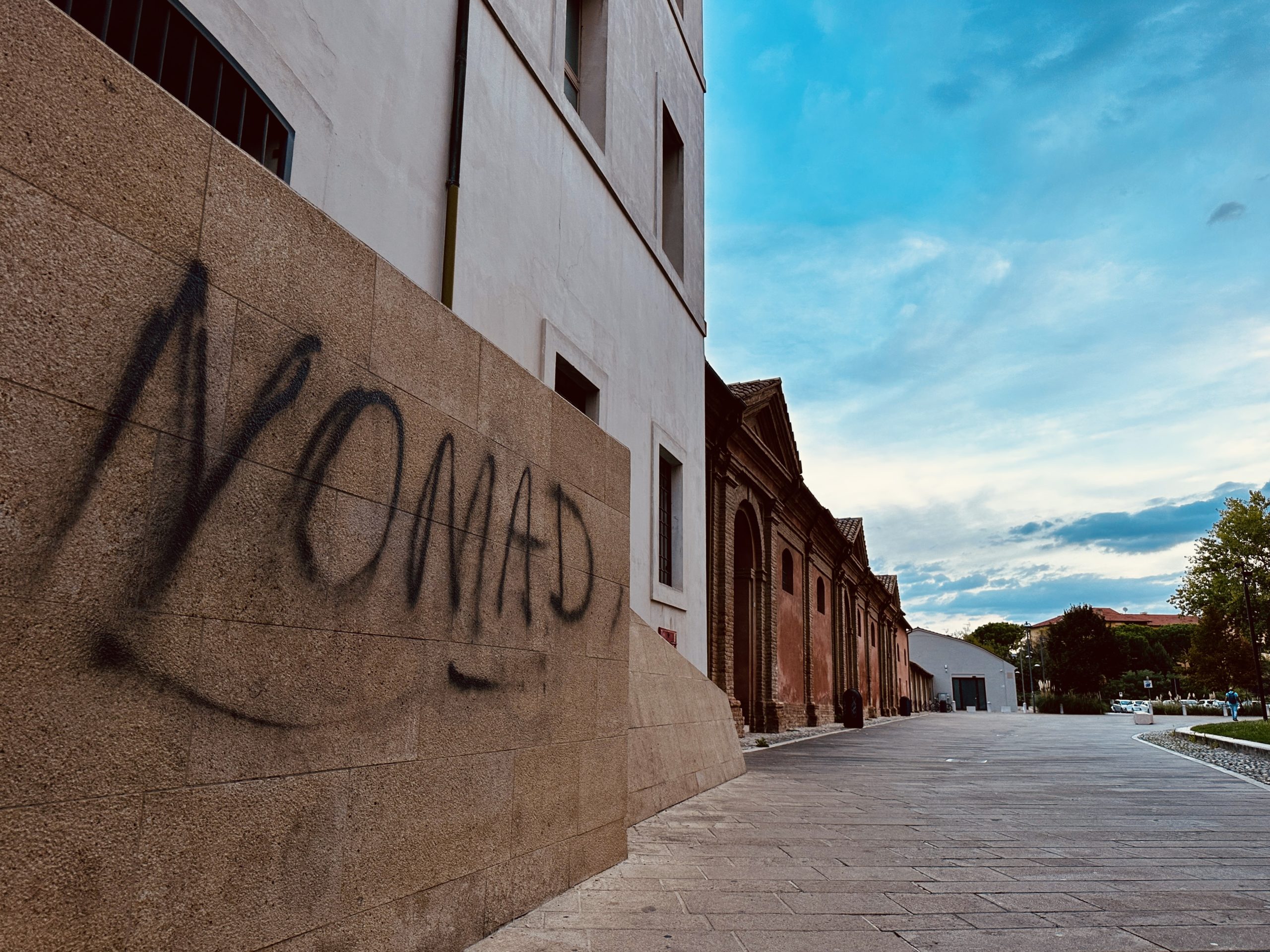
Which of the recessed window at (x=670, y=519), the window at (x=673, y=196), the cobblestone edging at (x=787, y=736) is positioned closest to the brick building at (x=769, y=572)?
the cobblestone edging at (x=787, y=736)

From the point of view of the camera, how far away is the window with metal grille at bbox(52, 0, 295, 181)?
4.31 m

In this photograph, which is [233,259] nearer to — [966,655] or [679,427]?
[679,427]

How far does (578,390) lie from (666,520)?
3212 millimetres

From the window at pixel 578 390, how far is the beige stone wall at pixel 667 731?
2.34 meters

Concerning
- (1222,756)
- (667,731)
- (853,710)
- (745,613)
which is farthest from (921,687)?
(667,731)

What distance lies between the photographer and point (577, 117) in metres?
8.80

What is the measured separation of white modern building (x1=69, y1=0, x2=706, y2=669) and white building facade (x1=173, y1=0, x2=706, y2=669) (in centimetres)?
2

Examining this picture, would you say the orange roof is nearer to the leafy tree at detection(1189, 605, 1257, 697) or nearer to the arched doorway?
the leafy tree at detection(1189, 605, 1257, 697)

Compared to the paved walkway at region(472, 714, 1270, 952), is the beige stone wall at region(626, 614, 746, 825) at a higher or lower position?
higher

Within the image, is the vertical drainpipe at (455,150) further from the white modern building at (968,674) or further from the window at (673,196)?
the white modern building at (968,674)

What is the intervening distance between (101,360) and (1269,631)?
185 ft

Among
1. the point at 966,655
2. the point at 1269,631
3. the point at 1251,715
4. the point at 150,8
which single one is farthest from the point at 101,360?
the point at 966,655

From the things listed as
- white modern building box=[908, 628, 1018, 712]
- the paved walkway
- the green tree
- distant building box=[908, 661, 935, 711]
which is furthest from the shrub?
the green tree

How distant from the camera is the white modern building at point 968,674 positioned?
255 ft
